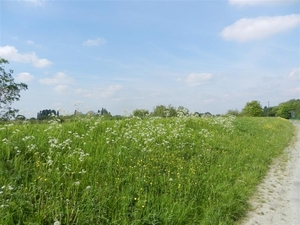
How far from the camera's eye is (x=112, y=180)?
4473 mm

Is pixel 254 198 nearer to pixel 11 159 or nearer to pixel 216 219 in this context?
pixel 216 219

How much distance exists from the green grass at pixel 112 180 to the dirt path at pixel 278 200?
0.77 ft

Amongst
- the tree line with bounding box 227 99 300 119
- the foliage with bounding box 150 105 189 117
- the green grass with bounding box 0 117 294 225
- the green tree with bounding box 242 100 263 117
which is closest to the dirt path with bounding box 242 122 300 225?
the green grass with bounding box 0 117 294 225

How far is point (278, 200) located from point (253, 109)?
73.9 meters

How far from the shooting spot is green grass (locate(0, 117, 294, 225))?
3.40 meters

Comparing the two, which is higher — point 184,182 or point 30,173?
point 30,173

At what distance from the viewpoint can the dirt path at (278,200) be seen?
433 centimetres

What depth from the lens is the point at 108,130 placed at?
705 centimetres

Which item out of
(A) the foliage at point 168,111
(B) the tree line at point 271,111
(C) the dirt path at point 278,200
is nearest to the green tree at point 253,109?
(B) the tree line at point 271,111

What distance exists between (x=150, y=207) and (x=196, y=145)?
469cm

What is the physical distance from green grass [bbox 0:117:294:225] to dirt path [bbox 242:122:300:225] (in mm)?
234

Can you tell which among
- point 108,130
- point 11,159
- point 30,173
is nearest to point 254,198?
point 108,130

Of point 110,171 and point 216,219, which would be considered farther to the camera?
point 110,171

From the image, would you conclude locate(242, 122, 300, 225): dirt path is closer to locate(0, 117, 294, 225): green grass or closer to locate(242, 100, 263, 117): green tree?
locate(0, 117, 294, 225): green grass
